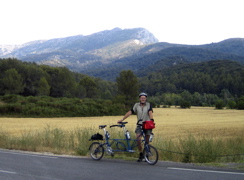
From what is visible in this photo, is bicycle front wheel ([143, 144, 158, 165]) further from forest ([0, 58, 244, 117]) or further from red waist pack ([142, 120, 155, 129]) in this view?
forest ([0, 58, 244, 117])

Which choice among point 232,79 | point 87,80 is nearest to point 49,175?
point 87,80

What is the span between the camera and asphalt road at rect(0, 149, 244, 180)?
7707 millimetres

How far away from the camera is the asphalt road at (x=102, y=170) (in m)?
7.71

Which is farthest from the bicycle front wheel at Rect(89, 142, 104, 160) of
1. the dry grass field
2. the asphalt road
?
the dry grass field

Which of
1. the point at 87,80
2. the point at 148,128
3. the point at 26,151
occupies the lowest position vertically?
the point at 26,151

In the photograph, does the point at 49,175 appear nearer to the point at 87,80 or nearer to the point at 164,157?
the point at 164,157

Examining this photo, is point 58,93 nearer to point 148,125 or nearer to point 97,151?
point 97,151

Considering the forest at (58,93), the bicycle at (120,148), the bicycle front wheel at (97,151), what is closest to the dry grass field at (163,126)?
the bicycle at (120,148)

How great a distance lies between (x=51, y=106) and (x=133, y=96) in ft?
75.2

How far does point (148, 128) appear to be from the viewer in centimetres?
952

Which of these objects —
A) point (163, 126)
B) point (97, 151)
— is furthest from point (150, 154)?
point (163, 126)

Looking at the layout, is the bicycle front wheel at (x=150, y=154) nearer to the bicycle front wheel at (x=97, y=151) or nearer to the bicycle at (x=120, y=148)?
the bicycle at (x=120, y=148)

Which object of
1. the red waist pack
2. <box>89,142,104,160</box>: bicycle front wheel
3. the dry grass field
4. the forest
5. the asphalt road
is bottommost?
the dry grass field

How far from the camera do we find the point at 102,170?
343 inches
